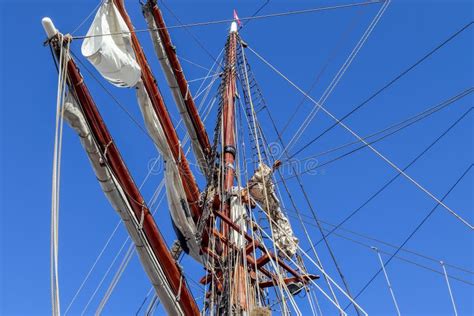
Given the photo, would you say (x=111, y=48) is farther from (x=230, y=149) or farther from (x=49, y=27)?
(x=230, y=149)

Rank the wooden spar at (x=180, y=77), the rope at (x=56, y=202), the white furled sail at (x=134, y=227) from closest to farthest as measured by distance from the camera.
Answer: the rope at (x=56, y=202)
the white furled sail at (x=134, y=227)
the wooden spar at (x=180, y=77)

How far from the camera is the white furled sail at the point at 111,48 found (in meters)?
7.09

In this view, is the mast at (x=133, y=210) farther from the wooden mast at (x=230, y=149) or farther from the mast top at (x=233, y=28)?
the mast top at (x=233, y=28)

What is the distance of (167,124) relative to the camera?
914 cm

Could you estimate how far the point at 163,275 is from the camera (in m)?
7.36

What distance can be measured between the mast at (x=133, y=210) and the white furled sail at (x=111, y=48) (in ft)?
1.28

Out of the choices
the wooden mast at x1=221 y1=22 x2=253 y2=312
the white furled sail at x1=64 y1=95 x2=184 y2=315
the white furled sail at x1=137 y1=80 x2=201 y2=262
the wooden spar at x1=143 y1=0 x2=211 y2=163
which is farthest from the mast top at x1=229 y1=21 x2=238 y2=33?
the white furled sail at x1=64 y1=95 x2=184 y2=315

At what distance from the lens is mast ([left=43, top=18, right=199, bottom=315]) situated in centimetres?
708

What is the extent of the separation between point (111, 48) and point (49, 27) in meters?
1.28

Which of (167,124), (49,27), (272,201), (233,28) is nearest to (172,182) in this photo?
(167,124)

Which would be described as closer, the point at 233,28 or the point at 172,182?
the point at 172,182

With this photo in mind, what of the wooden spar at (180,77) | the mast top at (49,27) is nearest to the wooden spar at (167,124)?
the wooden spar at (180,77)

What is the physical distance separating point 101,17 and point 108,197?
2651mm

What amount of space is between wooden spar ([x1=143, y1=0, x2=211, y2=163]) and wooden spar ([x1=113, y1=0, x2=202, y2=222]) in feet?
3.87
